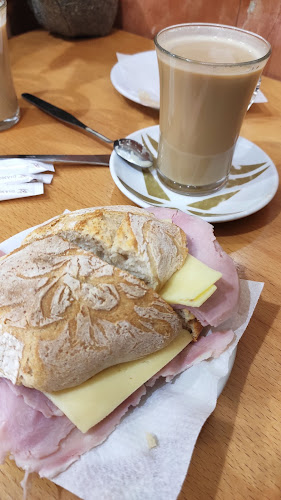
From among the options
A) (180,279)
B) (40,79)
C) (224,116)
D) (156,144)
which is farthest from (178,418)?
(40,79)

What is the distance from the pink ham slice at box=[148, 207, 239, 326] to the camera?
776mm

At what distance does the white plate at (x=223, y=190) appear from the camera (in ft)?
3.71

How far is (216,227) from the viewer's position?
1.15 metres

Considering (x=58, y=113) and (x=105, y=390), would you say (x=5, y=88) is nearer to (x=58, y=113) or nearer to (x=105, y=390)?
(x=58, y=113)

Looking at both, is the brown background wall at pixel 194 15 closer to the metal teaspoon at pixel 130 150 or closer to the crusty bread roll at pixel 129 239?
the metal teaspoon at pixel 130 150

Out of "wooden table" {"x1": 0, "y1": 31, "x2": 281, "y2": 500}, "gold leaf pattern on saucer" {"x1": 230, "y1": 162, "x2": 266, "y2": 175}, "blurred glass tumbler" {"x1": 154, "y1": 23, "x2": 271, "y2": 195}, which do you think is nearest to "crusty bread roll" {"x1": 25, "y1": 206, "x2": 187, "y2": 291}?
"wooden table" {"x1": 0, "y1": 31, "x2": 281, "y2": 500}

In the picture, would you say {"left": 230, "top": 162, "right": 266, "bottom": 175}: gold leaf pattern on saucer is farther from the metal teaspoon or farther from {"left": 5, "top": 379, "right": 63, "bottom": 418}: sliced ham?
{"left": 5, "top": 379, "right": 63, "bottom": 418}: sliced ham

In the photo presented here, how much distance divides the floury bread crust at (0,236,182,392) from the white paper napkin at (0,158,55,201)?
20.3 inches

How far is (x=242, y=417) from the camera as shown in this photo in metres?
0.74

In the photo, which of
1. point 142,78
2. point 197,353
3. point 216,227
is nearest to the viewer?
point 197,353

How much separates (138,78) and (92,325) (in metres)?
1.35

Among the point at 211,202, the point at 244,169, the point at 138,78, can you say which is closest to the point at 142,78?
the point at 138,78

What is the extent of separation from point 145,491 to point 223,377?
0.23 m

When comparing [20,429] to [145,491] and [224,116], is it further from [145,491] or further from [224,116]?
[224,116]
